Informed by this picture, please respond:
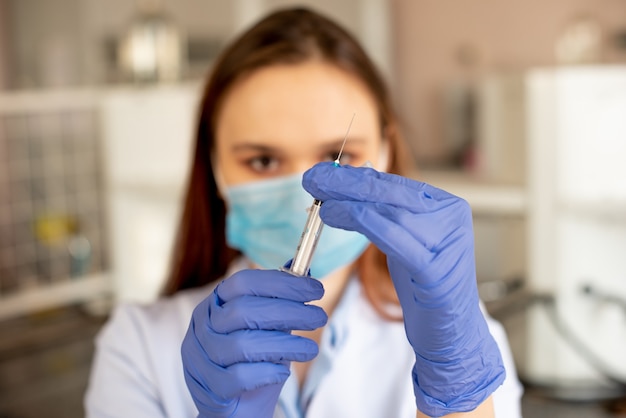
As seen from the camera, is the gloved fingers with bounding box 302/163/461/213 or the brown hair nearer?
the gloved fingers with bounding box 302/163/461/213

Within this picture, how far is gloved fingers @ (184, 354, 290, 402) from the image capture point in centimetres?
65

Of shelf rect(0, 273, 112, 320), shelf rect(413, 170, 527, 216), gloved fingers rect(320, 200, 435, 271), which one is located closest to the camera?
gloved fingers rect(320, 200, 435, 271)

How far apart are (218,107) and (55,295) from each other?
0.97 metres

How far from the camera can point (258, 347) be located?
2.16 feet

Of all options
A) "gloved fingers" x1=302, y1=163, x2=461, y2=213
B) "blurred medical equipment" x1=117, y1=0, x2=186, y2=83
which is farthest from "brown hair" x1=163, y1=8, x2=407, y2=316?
"blurred medical equipment" x1=117, y1=0, x2=186, y2=83

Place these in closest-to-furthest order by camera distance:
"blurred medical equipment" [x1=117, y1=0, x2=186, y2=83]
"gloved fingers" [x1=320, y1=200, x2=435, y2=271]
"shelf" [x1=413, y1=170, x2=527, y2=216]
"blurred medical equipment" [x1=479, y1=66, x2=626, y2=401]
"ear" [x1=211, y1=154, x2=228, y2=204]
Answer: "gloved fingers" [x1=320, y1=200, x2=435, y2=271] → "ear" [x1=211, y1=154, x2=228, y2=204] → "blurred medical equipment" [x1=479, y1=66, x2=626, y2=401] → "shelf" [x1=413, y1=170, x2=527, y2=216] → "blurred medical equipment" [x1=117, y1=0, x2=186, y2=83]

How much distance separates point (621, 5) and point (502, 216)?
88.9 inches

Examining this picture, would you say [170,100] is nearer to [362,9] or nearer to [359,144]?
[359,144]

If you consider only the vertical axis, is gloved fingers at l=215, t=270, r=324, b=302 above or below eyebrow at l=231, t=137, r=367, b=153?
below

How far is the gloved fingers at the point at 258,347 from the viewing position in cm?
66

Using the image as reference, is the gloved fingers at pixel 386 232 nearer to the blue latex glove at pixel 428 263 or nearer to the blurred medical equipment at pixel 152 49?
the blue latex glove at pixel 428 263

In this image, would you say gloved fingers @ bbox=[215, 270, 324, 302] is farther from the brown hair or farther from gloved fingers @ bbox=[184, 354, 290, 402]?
the brown hair

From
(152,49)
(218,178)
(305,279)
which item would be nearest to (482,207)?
(218,178)

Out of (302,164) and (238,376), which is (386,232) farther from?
(302,164)
